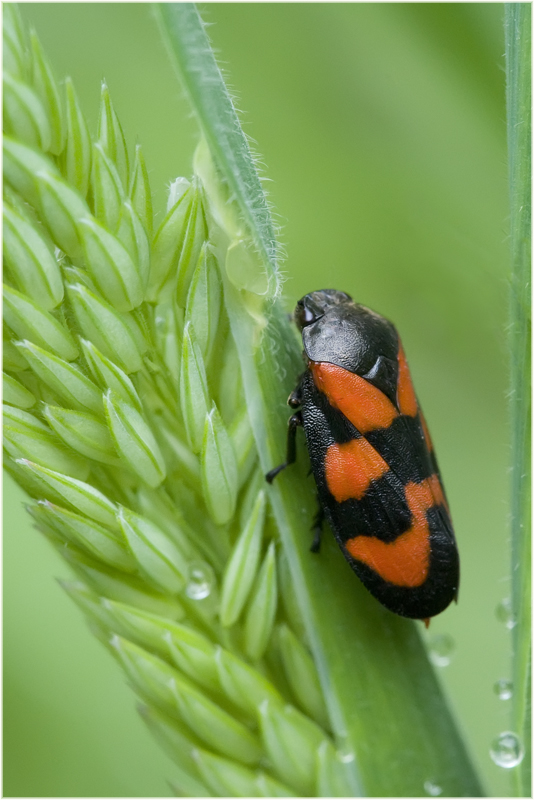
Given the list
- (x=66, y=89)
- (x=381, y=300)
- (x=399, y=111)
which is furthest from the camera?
(x=381, y=300)

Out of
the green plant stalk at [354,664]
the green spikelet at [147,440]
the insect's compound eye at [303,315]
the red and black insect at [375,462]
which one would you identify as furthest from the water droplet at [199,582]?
the insect's compound eye at [303,315]

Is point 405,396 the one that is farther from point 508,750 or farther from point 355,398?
point 508,750

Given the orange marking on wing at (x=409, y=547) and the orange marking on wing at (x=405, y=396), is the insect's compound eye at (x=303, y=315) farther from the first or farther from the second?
the orange marking on wing at (x=409, y=547)

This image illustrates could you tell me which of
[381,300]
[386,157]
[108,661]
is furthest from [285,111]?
[108,661]

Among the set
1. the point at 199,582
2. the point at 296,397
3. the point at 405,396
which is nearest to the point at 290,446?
the point at 296,397

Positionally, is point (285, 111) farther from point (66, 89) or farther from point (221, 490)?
point (221, 490)
